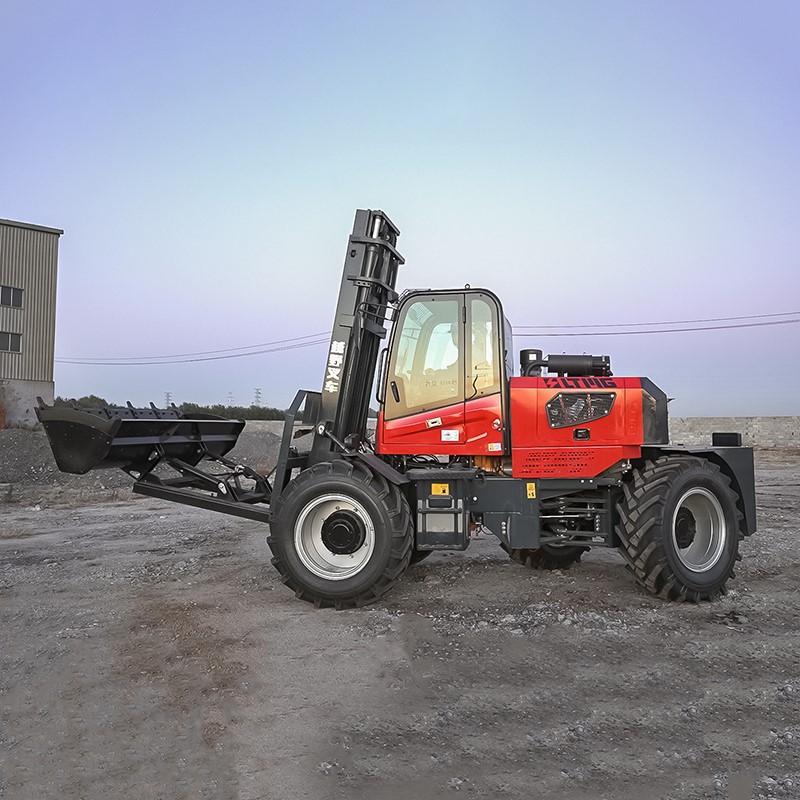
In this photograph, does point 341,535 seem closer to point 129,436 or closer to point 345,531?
point 345,531

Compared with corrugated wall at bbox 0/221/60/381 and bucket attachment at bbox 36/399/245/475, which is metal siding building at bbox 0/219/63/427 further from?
bucket attachment at bbox 36/399/245/475

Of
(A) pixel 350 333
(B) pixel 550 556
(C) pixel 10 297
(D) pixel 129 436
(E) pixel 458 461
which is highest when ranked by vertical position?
(C) pixel 10 297

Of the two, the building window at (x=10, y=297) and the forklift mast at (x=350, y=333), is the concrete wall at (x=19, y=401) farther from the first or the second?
the forklift mast at (x=350, y=333)

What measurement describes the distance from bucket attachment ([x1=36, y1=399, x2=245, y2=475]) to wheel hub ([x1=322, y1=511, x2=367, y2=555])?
2.24 metres

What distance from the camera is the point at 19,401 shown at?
107ft

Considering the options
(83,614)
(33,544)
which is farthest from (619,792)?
(33,544)

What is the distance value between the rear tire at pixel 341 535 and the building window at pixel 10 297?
102 feet

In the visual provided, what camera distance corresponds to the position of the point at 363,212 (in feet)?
25.0

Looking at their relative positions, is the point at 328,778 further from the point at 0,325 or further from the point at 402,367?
the point at 0,325

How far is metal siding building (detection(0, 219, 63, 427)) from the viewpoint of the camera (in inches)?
1276

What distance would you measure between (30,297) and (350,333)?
30861 millimetres

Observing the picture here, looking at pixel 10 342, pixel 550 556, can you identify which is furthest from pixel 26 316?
pixel 550 556

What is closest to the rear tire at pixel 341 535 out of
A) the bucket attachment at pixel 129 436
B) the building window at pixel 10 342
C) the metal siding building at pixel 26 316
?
the bucket attachment at pixel 129 436

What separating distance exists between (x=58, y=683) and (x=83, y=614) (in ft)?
5.80
